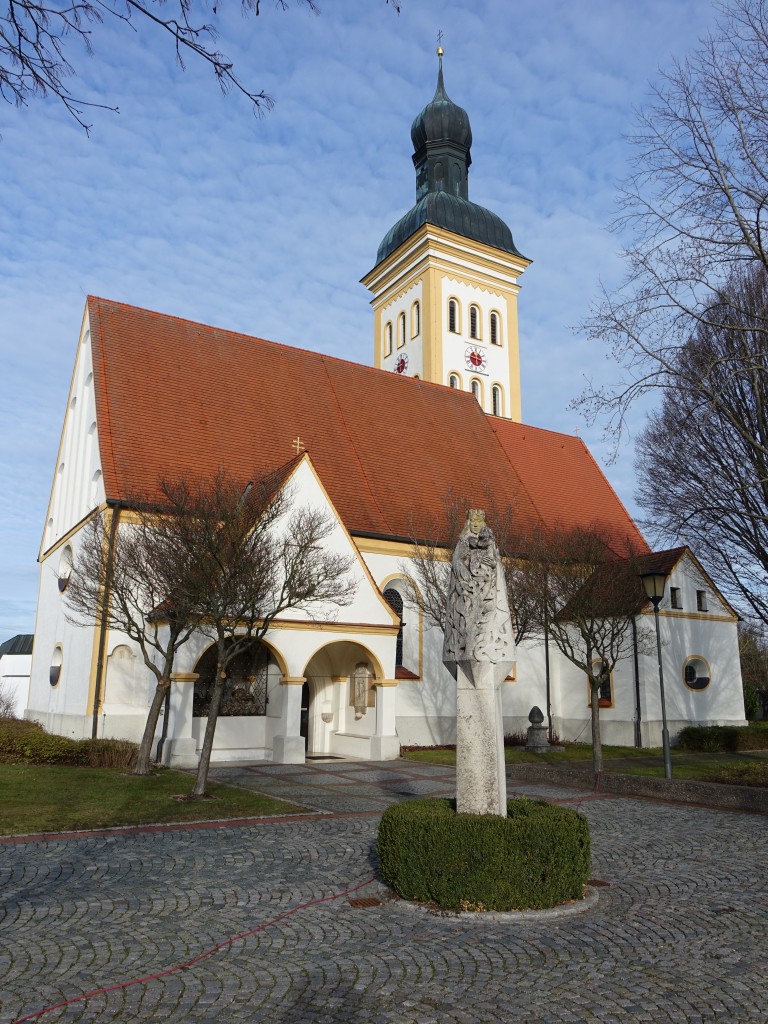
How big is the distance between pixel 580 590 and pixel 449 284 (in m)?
23.3

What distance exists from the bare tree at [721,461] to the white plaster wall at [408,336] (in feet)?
63.2

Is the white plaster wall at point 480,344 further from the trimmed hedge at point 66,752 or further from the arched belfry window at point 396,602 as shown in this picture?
the trimmed hedge at point 66,752

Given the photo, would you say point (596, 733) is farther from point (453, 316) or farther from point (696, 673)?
point (453, 316)

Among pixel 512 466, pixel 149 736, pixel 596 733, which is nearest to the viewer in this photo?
pixel 149 736

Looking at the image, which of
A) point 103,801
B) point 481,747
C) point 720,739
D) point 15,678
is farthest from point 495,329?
point 481,747

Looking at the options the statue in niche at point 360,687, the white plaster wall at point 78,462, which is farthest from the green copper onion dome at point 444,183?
the statue in niche at point 360,687

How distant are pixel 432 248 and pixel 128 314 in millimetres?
18256

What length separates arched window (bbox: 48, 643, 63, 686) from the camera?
2269cm

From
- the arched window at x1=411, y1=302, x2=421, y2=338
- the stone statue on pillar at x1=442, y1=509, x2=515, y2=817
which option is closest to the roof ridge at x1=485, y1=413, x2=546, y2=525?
the arched window at x1=411, y1=302, x2=421, y2=338

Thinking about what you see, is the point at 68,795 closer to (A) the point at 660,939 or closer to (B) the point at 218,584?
(B) the point at 218,584

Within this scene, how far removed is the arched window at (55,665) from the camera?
22.7 m

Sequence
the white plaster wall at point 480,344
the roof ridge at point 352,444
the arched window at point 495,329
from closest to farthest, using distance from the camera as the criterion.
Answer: the roof ridge at point 352,444
the white plaster wall at point 480,344
the arched window at point 495,329

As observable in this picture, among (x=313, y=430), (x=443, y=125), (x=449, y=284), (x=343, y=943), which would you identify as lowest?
(x=343, y=943)

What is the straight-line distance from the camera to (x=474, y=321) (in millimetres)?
39875
